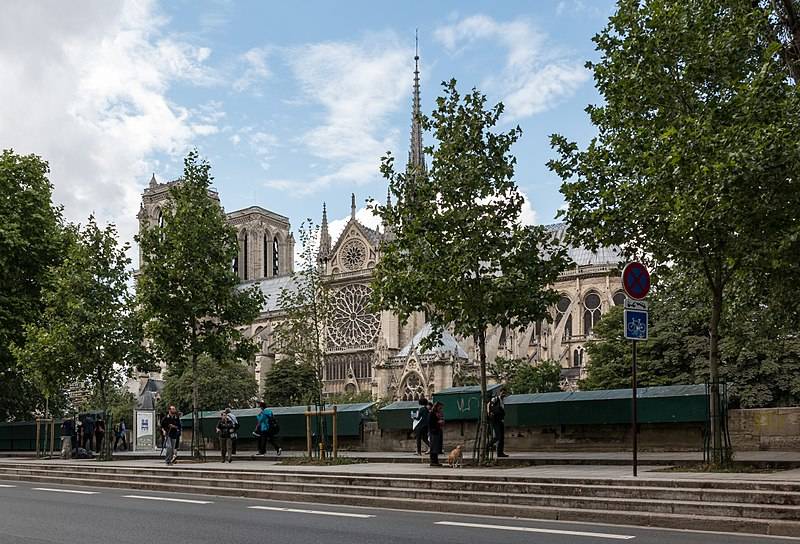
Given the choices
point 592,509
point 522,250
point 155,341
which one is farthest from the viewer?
point 155,341

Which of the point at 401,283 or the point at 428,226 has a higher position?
the point at 428,226

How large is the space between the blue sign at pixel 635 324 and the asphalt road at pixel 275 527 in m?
4.15

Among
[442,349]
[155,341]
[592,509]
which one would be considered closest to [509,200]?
[592,509]

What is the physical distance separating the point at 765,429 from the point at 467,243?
7459 millimetres

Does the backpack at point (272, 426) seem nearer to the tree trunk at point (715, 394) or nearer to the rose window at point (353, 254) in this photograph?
the tree trunk at point (715, 394)

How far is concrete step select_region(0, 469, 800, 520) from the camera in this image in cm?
1138

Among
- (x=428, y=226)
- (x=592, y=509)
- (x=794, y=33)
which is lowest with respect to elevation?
(x=592, y=509)

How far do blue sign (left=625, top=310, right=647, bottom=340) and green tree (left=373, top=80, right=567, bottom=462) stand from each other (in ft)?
15.2

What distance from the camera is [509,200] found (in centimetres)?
2120

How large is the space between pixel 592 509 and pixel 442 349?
69045mm

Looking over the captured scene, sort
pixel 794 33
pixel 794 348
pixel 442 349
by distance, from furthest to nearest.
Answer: pixel 442 349, pixel 794 348, pixel 794 33

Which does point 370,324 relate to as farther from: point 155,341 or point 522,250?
point 522,250

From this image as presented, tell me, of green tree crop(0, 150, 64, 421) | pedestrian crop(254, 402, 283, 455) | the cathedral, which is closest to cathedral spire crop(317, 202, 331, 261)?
the cathedral

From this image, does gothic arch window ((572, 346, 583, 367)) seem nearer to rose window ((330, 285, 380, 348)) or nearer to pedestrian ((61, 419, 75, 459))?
rose window ((330, 285, 380, 348))
